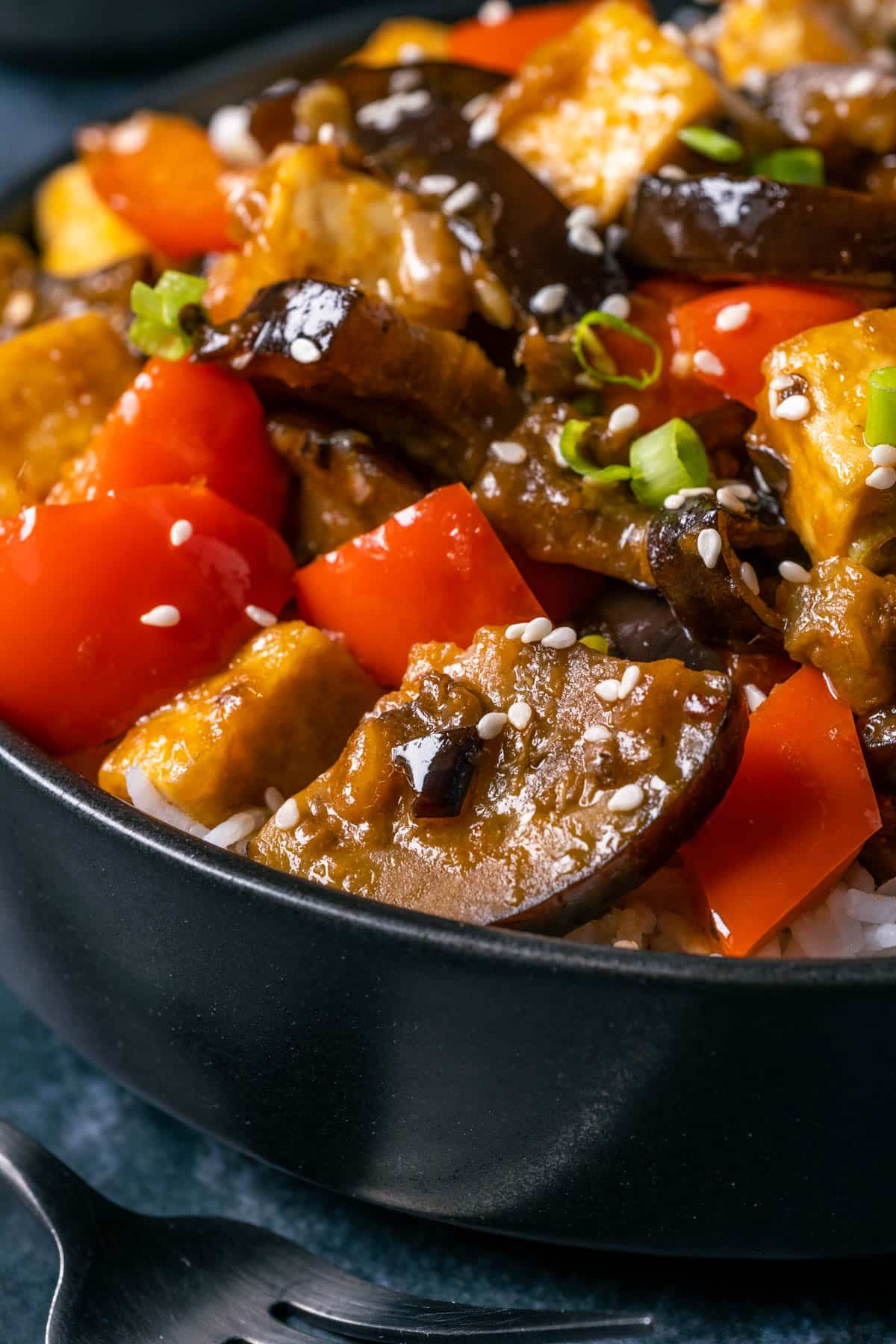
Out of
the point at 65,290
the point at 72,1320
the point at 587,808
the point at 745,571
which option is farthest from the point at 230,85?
the point at 72,1320

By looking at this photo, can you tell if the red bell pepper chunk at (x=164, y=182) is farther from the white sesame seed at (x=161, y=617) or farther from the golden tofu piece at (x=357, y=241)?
the white sesame seed at (x=161, y=617)

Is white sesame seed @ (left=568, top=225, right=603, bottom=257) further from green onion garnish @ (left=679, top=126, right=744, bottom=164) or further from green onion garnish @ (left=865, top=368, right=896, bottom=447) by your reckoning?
green onion garnish @ (left=865, top=368, right=896, bottom=447)

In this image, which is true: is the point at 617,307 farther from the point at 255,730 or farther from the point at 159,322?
the point at 255,730

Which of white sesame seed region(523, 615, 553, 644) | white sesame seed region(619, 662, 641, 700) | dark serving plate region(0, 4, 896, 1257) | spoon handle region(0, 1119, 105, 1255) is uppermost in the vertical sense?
white sesame seed region(619, 662, 641, 700)

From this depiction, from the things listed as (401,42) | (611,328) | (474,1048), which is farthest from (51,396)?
(401,42)

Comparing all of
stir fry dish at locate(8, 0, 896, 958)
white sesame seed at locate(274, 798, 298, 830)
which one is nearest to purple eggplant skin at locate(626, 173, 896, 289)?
stir fry dish at locate(8, 0, 896, 958)

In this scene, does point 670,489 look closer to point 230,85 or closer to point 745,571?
point 745,571

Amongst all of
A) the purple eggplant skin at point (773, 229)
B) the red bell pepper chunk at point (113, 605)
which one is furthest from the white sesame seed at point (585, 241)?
the red bell pepper chunk at point (113, 605)
